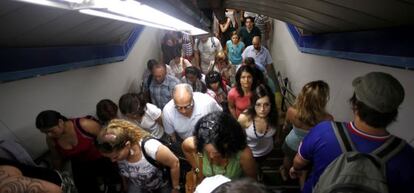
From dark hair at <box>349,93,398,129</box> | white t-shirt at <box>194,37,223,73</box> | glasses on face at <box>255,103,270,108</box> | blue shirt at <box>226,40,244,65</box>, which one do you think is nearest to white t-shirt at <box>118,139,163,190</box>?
glasses on face at <box>255,103,270,108</box>

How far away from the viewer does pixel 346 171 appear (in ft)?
3.84

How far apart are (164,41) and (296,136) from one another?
4672 mm

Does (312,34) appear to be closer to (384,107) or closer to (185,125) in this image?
(185,125)

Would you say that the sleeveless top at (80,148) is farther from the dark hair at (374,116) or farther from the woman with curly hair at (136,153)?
the dark hair at (374,116)

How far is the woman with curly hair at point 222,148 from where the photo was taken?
1.90 meters

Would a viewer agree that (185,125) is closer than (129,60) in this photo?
Yes

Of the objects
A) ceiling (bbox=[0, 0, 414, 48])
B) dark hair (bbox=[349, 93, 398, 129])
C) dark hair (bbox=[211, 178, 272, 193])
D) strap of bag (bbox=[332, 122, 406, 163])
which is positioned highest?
ceiling (bbox=[0, 0, 414, 48])

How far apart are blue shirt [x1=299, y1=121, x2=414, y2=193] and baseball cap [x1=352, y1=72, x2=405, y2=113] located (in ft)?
0.58

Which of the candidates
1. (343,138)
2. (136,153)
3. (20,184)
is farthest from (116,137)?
(343,138)

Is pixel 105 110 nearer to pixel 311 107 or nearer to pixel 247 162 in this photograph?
pixel 247 162

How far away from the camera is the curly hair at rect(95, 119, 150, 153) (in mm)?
1974

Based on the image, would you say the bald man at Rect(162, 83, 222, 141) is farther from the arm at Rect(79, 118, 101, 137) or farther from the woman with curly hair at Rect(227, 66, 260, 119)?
the arm at Rect(79, 118, 101, 137)

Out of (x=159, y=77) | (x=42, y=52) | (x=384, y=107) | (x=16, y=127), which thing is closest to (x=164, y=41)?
(x=159, y=77)

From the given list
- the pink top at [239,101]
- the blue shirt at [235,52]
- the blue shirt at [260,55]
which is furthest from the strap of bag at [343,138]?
the blue shirt at [235,52]
